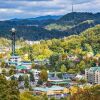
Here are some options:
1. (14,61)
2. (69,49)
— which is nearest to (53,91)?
(14,61)

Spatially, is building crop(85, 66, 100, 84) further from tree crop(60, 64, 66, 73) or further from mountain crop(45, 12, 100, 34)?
mountain crop(45, 12, 100, 34)

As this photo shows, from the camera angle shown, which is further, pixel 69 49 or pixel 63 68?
pixel 69 49

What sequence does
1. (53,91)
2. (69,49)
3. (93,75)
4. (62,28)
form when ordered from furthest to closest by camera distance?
1. (62,28)
2. (69,49)
3. (93,75)
4. (53,91)

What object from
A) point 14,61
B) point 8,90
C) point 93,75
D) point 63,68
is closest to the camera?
point 8,90

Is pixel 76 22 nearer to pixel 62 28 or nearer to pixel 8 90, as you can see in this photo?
pixel 62 28

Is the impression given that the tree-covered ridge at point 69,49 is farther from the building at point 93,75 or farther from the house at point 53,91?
the house at point 53,91

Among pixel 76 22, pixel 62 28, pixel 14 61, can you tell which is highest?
pixel 76 22

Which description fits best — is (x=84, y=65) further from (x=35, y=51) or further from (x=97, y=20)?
(x=97, y=20)

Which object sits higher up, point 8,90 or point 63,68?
point 8,90

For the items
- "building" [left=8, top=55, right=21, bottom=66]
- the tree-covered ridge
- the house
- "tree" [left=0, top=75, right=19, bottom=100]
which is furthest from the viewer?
the tree-covered ridge

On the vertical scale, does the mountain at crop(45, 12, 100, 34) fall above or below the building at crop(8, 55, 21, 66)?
above

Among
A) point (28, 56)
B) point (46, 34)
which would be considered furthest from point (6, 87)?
point (46, 34)

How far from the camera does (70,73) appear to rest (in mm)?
60656

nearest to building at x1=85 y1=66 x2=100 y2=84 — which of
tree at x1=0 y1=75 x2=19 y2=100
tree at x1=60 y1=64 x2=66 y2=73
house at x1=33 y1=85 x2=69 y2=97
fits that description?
tree at x1=60 y1=64 x2=66 y2=73
